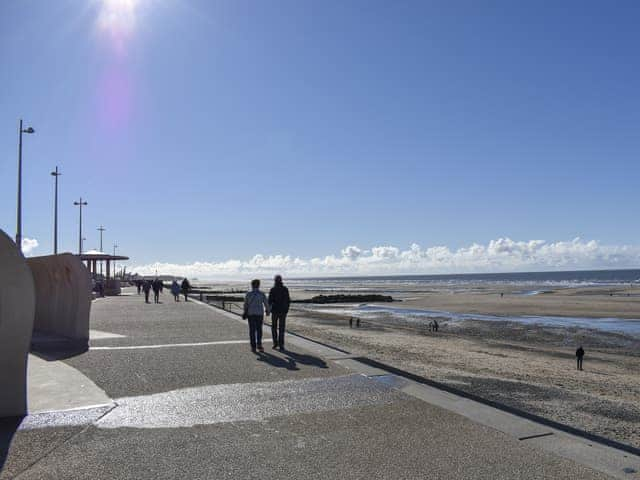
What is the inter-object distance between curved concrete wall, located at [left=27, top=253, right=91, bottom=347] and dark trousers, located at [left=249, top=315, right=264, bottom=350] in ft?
12.7

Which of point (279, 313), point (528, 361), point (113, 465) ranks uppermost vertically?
point (279, 313)

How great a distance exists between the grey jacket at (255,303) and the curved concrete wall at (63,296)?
379 cm

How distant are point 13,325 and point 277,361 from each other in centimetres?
459

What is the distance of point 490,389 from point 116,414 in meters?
5.06

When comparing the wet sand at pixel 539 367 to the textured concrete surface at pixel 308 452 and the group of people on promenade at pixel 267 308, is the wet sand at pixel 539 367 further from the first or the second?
the group of people on promenade at pixel 267 308

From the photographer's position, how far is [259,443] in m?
4.95

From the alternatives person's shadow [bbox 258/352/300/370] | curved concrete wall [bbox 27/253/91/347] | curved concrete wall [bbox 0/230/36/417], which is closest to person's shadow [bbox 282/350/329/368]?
person's shadow [bbox 258/352/300/370]

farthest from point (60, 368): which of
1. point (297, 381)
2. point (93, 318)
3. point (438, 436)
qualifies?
point (93, 318)

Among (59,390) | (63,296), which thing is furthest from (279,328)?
(63,296)

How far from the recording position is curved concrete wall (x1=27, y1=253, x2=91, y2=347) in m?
12.4

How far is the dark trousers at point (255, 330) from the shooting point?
10.4 metres

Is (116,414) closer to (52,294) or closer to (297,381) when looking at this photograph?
(297,381)

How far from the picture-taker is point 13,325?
584cm

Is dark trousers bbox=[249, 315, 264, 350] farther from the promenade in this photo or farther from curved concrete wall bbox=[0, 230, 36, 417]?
curved concrete wall bbox=[0, 230, 36, 417]
